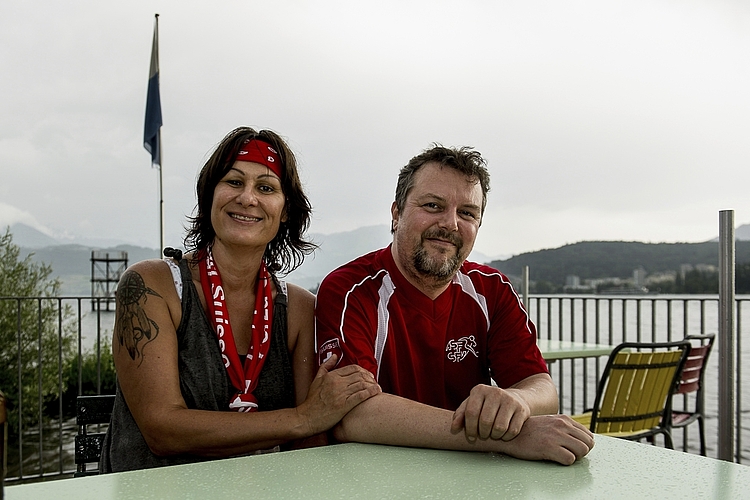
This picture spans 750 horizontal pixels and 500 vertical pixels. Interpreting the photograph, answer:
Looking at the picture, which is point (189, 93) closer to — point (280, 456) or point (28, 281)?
point (28, 281)

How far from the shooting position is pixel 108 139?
81.6ft

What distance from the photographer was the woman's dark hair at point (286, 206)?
197cm

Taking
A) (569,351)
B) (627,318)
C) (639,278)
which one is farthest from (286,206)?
(639,278)

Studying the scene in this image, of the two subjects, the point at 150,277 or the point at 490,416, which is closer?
the point at 490,416

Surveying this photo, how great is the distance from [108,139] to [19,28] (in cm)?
1020

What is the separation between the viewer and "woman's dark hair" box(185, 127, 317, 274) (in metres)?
1.97

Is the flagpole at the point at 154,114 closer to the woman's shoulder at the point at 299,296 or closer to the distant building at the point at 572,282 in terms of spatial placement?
the distant building at the point at 572,282

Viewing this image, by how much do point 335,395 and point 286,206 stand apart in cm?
74

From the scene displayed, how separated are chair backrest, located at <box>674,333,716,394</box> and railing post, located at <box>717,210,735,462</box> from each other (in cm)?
236

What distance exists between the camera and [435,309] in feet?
6.58

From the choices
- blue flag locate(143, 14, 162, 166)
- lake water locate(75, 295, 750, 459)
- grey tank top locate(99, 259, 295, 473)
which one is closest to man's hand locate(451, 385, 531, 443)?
grey tank top locate(99, 259, 295, 473)

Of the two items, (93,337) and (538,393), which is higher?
(538,393)

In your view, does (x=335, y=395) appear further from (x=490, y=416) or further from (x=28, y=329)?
(x=28, y=329)

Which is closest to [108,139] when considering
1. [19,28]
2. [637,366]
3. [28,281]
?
[19,28]
